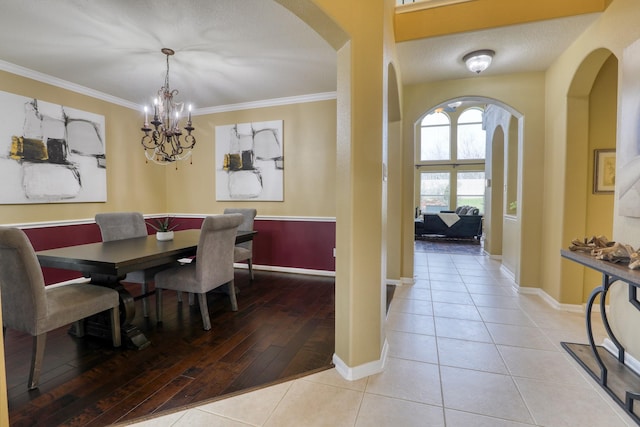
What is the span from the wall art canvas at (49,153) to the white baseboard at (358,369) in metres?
3.84

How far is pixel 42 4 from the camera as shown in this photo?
84.7 inches

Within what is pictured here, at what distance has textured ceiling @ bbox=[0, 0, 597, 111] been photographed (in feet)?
7.45

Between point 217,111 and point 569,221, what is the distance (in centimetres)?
480

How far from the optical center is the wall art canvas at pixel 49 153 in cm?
317

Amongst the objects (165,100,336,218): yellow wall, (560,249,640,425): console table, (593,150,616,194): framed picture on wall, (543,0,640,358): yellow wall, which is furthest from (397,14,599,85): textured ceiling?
(560,249,640,425): console table

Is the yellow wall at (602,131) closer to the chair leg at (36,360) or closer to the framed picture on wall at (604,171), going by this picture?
the framed picture on wall at (604,171)

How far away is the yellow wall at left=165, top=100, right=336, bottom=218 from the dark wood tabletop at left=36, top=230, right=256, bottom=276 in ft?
6.19

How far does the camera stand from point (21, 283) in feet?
5.80

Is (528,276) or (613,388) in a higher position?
(528,276)

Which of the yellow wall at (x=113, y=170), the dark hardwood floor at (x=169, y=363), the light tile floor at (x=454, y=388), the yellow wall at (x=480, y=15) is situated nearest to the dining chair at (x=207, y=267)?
the dark hardwood floor at (x=169, y=363)

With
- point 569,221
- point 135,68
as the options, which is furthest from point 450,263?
point 135,68

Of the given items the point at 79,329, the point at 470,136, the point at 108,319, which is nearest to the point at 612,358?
the point at 108,319

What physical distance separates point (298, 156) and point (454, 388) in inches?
134

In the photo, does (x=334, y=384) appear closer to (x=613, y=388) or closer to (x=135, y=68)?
(x=613, y=388)
